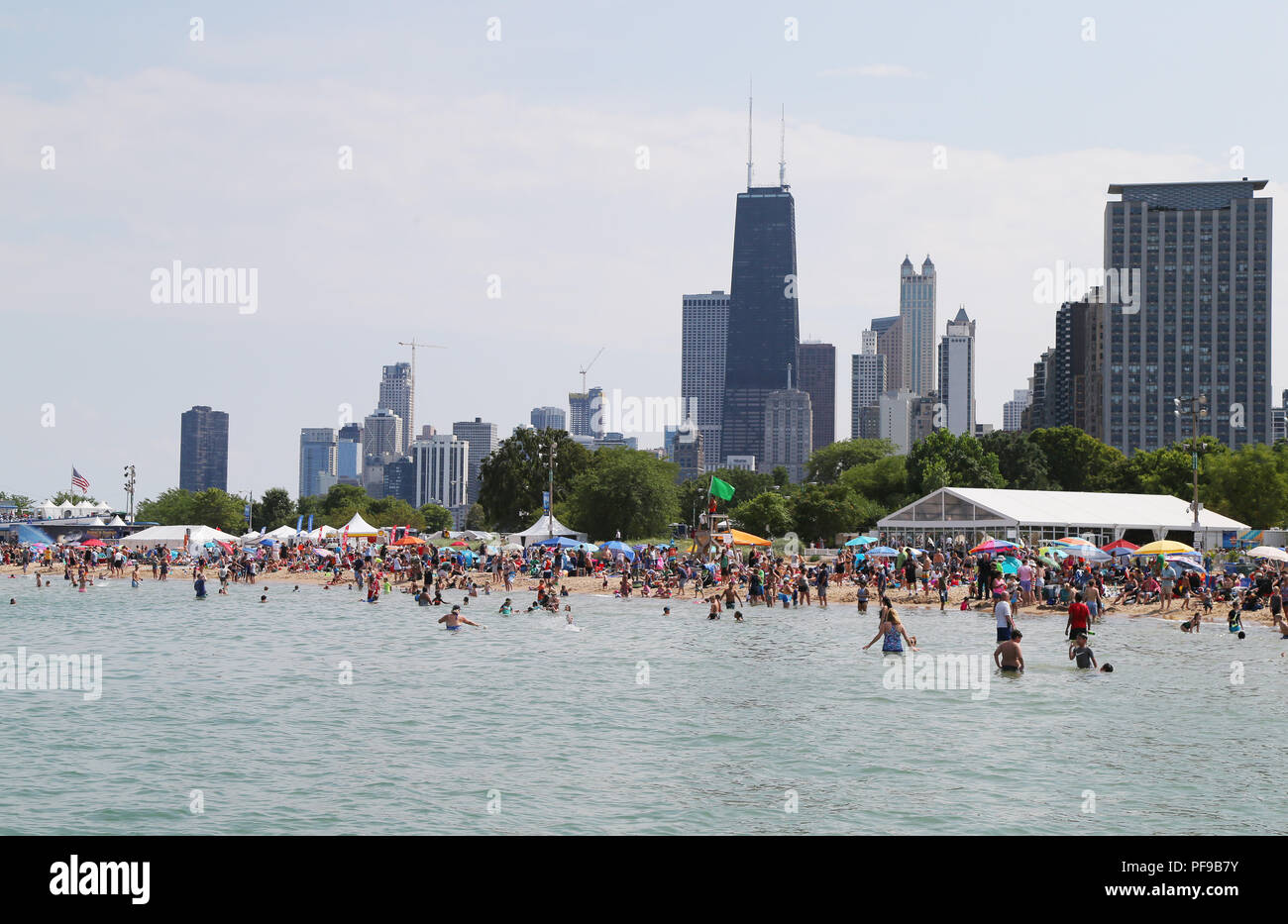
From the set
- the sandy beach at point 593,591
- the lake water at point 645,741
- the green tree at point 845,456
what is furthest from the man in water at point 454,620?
the green tree at point 845,456

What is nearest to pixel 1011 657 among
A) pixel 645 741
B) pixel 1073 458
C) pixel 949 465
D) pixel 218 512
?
pixel 645 741

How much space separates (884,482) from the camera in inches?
4503

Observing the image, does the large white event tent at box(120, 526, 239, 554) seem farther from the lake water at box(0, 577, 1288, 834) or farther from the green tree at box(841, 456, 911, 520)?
the green tree at box(841, 456, 911, 520)

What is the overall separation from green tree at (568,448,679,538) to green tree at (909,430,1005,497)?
2337cm

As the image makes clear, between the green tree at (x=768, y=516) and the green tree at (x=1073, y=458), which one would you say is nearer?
the green tree at (x=768, y=516)

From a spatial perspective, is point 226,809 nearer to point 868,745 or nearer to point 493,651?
point 868,745

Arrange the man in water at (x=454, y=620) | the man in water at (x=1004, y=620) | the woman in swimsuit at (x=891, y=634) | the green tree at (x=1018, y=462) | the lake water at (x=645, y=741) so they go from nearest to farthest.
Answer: the lake water at (x=645, y=741) → the man in water at (x=1004, y=620) → the woman in swimsuit at (x=891, y=634) → the man in water at (x=454, y=620) → the green tree at (x=1018, y=462)

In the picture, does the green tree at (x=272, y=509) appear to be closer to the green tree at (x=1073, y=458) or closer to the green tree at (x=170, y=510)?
the green tree at (x=170, y=510)

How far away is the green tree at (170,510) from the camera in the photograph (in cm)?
15088

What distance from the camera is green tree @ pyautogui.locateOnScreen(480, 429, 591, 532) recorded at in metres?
104

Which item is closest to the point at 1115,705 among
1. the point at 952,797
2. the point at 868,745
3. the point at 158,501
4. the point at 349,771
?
the point at 868,745

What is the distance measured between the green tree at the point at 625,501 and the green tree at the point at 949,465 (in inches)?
920
